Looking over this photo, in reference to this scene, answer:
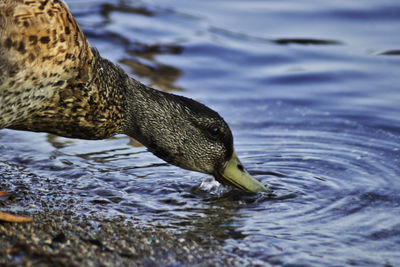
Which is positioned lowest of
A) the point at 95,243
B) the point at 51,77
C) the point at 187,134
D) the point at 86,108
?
the point at 95,243

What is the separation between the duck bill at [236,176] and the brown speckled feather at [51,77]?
2.93 feet

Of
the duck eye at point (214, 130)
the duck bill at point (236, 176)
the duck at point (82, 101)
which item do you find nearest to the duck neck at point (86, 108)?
the duck at point (82, 101)

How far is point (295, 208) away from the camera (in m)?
4.88

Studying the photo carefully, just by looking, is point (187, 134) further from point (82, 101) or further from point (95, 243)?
point (95, 243)

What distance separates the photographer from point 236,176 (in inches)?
206

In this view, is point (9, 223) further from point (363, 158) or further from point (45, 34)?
point (363, 158)

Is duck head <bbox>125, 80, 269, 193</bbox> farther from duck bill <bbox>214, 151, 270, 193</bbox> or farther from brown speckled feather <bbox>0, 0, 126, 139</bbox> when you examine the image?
brown speckled feather <bbox>0, 0, 126, 139</bbox>

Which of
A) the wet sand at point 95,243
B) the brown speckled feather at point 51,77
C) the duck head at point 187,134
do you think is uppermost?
the brown speckled feather at point 51,77

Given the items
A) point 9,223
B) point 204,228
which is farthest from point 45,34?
point 204,228

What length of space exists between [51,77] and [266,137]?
8.56 feet

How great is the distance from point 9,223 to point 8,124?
0.74 m

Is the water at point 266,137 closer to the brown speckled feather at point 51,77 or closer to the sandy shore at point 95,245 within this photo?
the sandy shore at point 95,245

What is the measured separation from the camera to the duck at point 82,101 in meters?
4.13

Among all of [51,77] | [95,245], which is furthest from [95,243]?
[51,77]
